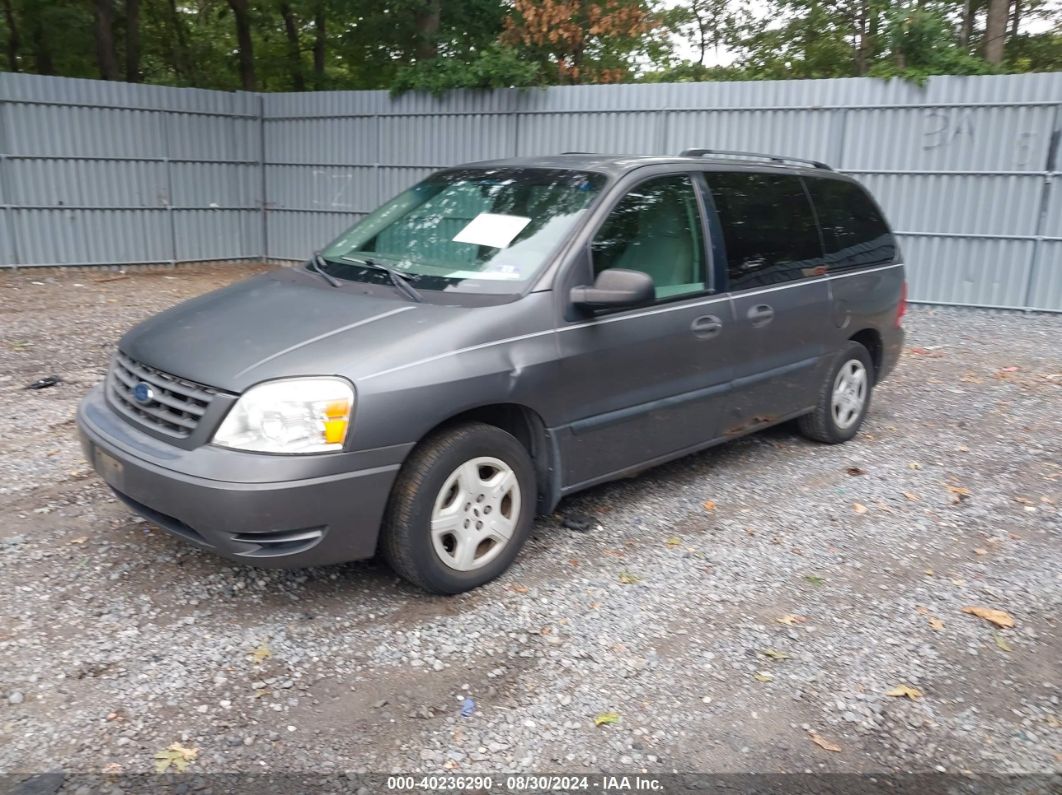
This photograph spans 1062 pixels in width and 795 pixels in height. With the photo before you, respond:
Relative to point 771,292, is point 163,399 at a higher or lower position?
lower

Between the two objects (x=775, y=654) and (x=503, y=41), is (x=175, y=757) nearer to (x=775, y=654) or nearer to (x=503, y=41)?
(x=775, y=654)

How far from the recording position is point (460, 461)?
11.7 feet

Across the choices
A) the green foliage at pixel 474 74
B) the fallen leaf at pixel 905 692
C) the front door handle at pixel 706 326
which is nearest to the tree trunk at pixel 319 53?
the green foliage at pixel 474 74

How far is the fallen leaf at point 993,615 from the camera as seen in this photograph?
371cm

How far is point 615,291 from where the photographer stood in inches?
153

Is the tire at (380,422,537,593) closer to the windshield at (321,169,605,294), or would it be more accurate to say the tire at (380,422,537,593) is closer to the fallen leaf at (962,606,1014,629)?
the windshield at (321,169,605,294)

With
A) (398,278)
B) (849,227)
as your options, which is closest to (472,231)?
(398,278)

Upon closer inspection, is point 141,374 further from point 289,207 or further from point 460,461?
point 289,207

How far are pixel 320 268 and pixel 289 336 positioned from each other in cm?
110

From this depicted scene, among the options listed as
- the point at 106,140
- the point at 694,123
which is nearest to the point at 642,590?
the point at 694,123

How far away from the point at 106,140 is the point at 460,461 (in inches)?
500

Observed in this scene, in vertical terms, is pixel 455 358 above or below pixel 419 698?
above

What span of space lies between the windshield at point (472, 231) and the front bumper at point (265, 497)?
1.06m

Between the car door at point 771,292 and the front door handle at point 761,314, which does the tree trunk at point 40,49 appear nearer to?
the car door at point 771,292
